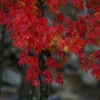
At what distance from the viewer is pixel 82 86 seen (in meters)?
17.3

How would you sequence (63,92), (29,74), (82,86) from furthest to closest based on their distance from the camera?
(82,86) → (63,92) → (29,74)

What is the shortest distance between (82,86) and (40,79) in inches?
439

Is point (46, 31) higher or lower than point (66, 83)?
lower

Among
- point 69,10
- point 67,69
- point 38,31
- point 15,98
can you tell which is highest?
point 69,10

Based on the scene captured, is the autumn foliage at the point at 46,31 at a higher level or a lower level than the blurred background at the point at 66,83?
lower

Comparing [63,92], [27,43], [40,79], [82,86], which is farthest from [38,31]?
[82,86]

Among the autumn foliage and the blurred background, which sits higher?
the blurred background

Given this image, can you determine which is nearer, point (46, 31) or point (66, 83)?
point (46, 31)

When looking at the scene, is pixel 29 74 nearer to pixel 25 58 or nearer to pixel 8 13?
pixel 25 58

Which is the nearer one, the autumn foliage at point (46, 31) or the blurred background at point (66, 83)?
the autumn foliage at point (46, 31)

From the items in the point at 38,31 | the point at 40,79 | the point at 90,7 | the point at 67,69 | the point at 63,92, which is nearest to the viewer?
the point at 38,31

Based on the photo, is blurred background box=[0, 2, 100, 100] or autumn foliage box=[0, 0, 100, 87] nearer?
autumn foliage box=[0, 0, 100, 87]

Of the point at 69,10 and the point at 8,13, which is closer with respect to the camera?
the point at 8,13

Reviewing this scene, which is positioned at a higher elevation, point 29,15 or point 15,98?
point 15,98
